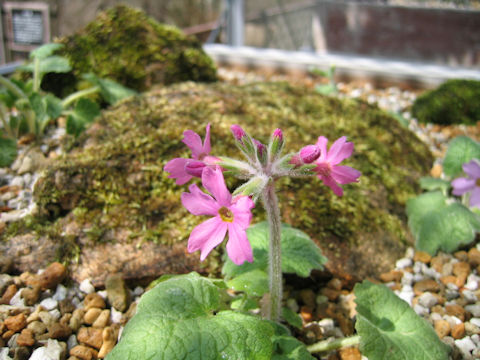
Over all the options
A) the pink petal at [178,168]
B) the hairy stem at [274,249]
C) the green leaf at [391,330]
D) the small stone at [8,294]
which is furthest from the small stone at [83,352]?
the green leaf at [391,330]

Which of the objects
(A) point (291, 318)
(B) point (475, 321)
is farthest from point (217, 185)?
(B) point (475, 321)

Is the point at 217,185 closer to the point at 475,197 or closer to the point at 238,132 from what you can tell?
the point at 238,132

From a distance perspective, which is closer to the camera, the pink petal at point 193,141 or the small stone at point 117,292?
the pink petal at point 193,141

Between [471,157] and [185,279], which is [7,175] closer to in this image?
[185,279]

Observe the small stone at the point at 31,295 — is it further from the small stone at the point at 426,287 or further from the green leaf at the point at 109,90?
the small stone at the point at 426,287

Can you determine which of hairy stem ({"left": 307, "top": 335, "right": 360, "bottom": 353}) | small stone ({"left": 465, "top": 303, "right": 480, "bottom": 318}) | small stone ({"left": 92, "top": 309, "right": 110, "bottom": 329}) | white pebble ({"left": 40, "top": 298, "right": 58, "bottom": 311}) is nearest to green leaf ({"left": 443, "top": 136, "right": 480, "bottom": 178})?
small stone ({"left": 465, "top": 303, "right": 480, "bottom": 318})

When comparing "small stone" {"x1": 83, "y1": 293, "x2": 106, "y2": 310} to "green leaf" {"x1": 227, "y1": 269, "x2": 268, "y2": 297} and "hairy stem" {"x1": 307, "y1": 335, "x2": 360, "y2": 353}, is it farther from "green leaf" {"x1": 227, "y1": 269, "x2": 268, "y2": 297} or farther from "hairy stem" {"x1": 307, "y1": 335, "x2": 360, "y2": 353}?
"hairy stem" {"x1": 307, "y1": 335, "x2": 360, "y2": 353}
